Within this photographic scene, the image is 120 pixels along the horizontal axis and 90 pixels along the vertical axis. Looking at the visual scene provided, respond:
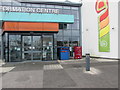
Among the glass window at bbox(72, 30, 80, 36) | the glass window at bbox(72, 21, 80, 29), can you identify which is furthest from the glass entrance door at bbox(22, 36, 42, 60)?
the glass window at bbox(72, 21, 80, 29)

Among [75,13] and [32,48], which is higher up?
[75,13]

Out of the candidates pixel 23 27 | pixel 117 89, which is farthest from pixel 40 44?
pixel 117 89

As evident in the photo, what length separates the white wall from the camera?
1142 cm

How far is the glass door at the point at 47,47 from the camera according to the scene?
37.3 ft

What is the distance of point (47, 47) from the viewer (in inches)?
451

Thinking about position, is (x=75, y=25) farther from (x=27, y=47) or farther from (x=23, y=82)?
(x=23, y=82)

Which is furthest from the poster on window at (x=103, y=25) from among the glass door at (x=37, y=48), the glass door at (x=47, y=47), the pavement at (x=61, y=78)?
the glass door at (x=37, y=48)

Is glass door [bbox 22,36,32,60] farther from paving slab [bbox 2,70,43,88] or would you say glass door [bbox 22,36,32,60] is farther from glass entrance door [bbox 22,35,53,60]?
paving slab [bbox 2,70,43,88]

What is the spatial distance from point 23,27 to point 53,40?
3.61m

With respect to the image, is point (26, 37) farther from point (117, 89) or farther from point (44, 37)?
point (117, 89)

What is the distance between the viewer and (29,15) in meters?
10.1

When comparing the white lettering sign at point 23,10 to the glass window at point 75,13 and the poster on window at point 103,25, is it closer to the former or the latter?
the glass window at point 75,13

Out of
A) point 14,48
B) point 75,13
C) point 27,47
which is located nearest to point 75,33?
point 75,13

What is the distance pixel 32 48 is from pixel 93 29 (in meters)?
8.56
